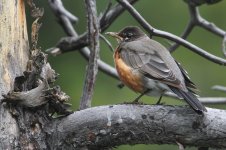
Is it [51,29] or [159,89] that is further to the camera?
[51,29]

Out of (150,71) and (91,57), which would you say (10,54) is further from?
(150,71)

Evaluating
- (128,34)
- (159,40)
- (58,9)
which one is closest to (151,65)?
(128,34)

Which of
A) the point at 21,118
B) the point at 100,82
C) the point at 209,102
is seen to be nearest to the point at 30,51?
the point at 21,118

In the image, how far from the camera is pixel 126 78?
19.4ft

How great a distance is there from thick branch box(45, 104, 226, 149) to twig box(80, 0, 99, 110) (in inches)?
20.4

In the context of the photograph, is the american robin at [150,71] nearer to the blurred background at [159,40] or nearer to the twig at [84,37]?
the twig at [84,37]

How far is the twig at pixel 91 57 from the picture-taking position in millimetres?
5445

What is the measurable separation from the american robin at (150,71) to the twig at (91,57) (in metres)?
0.43

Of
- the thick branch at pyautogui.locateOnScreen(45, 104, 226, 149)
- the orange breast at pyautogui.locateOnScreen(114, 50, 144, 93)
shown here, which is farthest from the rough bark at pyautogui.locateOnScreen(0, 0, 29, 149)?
the orange breast at pyautogui.locateOnScreen(114, 50, 144, 93)

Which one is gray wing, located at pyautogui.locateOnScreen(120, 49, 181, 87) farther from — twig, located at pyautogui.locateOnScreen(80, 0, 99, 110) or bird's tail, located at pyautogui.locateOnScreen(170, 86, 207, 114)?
twig, located at pyautogui.locateOnScreen(80, 0, 99, 110)

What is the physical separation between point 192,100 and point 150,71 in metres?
0.80

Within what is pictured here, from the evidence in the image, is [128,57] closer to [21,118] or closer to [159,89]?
[159,89]

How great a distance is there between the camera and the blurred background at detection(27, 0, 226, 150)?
10578 mm

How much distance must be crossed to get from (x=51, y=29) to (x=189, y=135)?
22.4 feet
